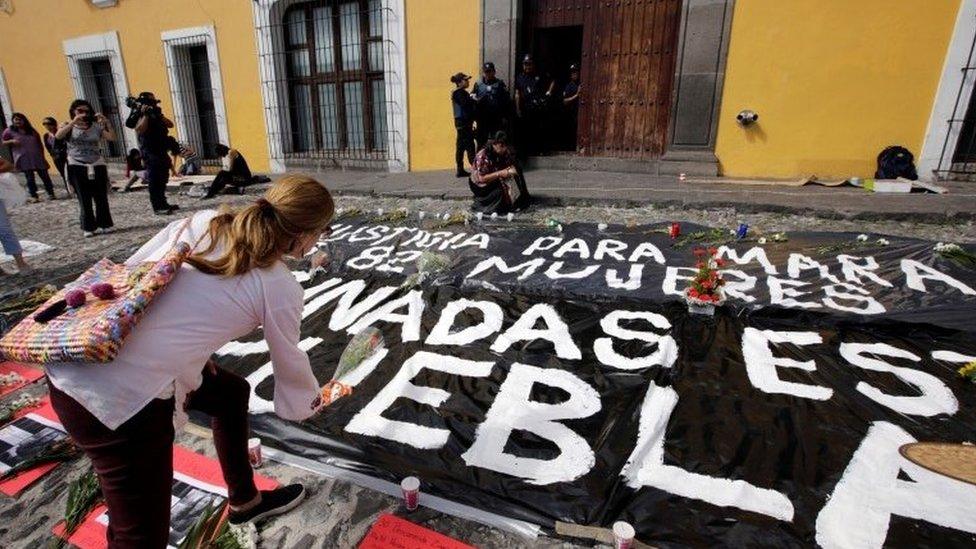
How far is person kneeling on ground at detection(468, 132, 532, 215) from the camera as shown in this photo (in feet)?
20.0

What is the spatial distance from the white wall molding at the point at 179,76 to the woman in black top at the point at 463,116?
5.79 m

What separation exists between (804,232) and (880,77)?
10.6 ft

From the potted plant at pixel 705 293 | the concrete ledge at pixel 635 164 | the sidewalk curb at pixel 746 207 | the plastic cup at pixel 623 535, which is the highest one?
the concrete ledge at pixel 635 164

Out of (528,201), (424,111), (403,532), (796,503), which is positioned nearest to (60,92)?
(424,111)

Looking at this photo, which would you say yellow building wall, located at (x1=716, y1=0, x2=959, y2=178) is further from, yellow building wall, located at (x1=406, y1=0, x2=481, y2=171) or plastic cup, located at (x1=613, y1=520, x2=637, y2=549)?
plastic cup, located at (x1=613, y1=520, x2=637, y2=549)

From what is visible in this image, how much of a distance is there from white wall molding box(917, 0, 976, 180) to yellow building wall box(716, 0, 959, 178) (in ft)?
0.24

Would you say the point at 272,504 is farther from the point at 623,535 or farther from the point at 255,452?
the point at 623,535

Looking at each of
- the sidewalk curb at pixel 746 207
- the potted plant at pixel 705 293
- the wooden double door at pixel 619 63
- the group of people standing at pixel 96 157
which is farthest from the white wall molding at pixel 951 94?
the group of people standing at pixel 96 157

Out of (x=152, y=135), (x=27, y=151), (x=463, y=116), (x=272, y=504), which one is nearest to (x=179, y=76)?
(x=27, y=151)

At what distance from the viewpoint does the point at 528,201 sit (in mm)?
6297

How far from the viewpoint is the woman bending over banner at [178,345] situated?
131cm

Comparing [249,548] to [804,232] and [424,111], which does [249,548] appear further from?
[424,111]

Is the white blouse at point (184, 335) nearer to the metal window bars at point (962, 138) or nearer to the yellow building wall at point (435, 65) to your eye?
the yellow building wall at point (435, 65)

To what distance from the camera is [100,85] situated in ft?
40.2
